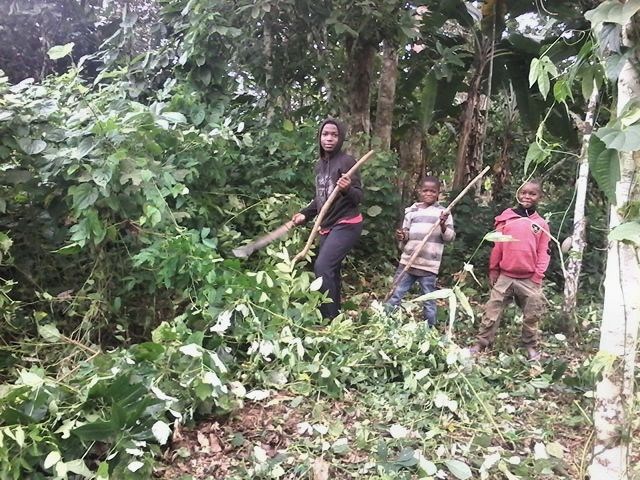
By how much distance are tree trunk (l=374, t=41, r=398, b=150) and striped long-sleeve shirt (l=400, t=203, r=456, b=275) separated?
1.90 m

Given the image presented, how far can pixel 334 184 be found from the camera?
384 cm

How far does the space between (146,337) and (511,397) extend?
2.28m

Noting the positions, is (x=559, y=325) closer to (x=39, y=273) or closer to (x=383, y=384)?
(x=383, y=384)

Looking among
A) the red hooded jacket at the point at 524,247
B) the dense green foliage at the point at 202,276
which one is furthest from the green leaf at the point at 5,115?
the red hooded jacket at the point at 524,247

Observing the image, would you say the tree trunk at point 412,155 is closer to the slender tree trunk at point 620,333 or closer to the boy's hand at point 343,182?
the boy's hand at point 343,182

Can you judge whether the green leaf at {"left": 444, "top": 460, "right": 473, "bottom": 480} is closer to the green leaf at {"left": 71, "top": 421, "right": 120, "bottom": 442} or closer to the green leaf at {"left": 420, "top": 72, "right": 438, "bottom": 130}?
the green leaf at {"left": 71, "top": 421, "right": 120, "bottom": 442}

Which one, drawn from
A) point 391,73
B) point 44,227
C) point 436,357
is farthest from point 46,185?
point 391,73

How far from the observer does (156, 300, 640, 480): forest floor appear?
96.3 inches

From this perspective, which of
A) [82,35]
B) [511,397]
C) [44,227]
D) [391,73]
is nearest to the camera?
[511,397]

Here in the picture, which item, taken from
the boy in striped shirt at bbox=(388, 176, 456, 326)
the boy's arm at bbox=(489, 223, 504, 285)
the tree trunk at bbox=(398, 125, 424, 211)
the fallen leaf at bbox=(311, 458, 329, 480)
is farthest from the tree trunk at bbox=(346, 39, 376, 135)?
the fallen leaf at bbox=(311, 458, 329, 480)

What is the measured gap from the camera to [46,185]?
3285mm

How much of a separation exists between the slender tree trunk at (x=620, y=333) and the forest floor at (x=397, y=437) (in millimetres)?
165

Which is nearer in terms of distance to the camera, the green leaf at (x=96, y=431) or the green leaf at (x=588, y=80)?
the green leaf at (x=96, y=431)

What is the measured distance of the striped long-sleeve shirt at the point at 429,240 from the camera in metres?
4.12
